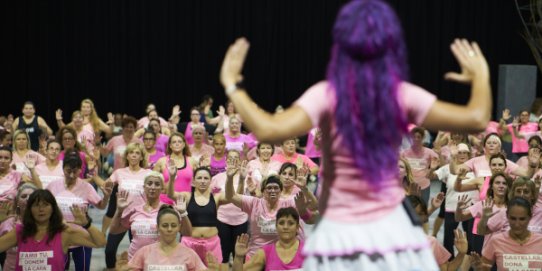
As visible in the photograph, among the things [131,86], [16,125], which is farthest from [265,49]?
[16,125]

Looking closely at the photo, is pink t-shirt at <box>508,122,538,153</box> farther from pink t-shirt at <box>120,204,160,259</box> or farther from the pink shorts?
pink t-shirt at <box>120,204,160,259</box>

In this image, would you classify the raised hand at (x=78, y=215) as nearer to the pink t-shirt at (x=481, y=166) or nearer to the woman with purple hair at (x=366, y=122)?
the woman with purple hair at (x=366, y=122)

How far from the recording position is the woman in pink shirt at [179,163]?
834 cm

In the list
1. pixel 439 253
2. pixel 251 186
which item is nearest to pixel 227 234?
pixel 251 186

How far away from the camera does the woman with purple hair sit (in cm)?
213

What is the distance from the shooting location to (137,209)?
7.29 m

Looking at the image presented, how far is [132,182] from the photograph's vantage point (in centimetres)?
777

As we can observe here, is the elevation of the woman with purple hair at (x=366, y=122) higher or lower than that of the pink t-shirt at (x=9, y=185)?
higher

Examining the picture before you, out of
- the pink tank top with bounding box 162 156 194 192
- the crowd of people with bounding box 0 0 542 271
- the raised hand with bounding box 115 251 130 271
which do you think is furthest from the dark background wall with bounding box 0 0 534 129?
the raised hand with bounding box 115 251 130 271

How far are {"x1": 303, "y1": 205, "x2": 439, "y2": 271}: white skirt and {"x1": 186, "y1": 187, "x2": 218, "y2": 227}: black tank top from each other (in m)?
5.19

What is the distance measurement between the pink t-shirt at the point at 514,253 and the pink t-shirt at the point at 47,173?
4090mm

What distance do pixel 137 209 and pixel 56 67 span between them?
12740 mm

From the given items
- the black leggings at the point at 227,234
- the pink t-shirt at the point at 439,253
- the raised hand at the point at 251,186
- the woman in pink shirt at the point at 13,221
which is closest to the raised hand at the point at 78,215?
the woman in pink shirt at the point at 13,221

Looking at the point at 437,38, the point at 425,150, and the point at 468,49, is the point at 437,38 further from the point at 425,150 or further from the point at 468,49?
the point at 468,49
